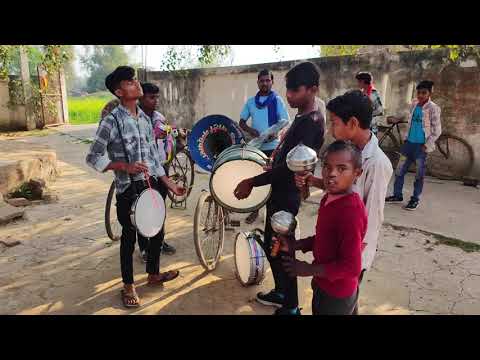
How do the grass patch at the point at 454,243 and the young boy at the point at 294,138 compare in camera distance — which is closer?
the young boy at the point at 294,138

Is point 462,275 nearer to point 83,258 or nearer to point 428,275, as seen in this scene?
point 428,275

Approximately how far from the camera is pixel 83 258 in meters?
3.68

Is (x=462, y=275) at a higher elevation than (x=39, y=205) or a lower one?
lower

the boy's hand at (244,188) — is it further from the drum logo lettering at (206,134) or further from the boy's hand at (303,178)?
the drum logo lettering at (206,134)

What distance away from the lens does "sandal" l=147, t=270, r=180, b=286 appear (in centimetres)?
316

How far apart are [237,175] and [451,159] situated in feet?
19.0

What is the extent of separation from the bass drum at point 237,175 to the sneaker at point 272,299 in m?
0.75

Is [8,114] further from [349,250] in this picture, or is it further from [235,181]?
[349,250]

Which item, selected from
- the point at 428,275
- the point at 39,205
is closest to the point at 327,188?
the point at 428,275

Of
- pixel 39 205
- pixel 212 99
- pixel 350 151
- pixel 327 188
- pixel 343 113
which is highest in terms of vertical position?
pixel 212 99

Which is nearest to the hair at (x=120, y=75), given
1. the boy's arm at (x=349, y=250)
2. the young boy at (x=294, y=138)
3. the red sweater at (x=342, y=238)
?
the young boy at (x=294, y=138)

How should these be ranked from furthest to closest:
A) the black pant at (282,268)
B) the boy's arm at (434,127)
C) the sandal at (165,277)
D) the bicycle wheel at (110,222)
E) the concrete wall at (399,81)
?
the concrete wall at (399,81)
the boy's arm at (434,127)
the bicycle wheel at (110,222)
the sandal at (165,277)
the black pant at (282,268)

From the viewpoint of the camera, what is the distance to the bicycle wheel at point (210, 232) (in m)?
3.36
